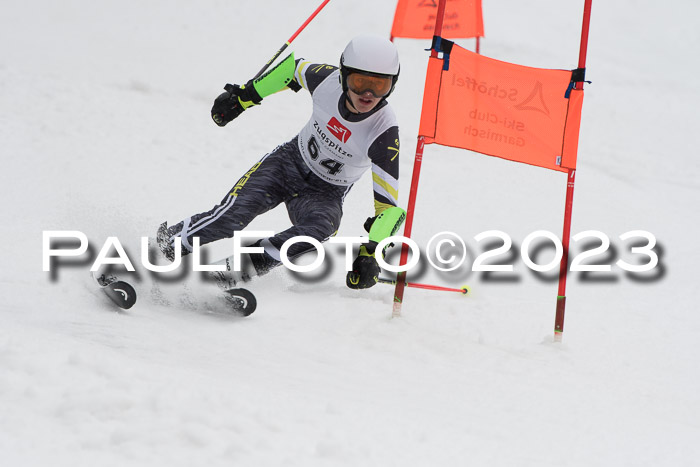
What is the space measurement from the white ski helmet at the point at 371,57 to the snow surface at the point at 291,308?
1.47m

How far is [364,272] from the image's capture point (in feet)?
12.6

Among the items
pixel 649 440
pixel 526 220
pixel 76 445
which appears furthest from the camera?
pixel 526 220

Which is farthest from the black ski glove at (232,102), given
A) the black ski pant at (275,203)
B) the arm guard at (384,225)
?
the arm guard at (384,225)

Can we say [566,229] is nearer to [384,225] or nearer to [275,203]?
[384,225]

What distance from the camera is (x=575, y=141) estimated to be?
4.51 m

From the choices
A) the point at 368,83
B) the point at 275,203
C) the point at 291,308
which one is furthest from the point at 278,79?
the point at 291,308

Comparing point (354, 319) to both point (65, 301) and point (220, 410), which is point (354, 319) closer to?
point (65, 301)

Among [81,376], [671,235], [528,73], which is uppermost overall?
[528,73]

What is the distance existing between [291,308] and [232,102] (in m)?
1.41

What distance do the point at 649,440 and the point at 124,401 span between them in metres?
2.05

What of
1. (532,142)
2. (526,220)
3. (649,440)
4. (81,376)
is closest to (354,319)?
(532,142)

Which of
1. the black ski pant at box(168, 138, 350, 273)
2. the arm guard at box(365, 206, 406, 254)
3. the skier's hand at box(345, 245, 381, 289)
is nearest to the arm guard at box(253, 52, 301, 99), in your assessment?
the black ski pant at box(168, 138, 350, 273)

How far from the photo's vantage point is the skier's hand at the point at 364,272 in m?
3.85

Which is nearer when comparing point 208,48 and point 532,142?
point 532,142
